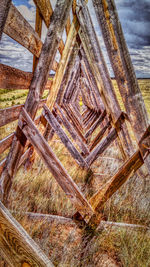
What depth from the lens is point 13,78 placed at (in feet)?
4.97

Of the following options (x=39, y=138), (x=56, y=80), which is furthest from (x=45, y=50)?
(x=39, y=138)

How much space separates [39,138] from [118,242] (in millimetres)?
1412

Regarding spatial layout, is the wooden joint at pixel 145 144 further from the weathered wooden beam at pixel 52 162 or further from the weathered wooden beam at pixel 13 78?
the weathered wooden beam at pixel 13 78

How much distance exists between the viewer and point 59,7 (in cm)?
173

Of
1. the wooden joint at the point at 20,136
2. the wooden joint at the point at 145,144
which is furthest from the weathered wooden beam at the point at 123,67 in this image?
the wooden joint at the point at 20,136

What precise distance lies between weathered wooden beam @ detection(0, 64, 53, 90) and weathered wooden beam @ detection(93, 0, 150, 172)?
87 cm

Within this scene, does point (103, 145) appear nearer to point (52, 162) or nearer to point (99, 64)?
point (99, 64)

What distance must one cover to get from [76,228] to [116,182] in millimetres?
805

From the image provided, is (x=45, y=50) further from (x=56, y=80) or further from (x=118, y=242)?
(x=118, y=242)

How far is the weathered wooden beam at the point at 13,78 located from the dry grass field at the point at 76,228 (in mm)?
1442

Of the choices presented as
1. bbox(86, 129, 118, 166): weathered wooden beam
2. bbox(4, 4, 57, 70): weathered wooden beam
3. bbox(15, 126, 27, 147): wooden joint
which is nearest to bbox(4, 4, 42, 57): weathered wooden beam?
bbox(4, 4, 57, 70): weathered wooden beam

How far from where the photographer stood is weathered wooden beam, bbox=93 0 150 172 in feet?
4.87

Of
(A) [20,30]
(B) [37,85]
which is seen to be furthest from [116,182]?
(A) [20,30]

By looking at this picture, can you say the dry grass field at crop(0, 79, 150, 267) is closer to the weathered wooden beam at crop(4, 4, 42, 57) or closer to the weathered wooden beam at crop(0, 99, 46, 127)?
the weathered wooden beam at crop(0, 99, 46, 127)
